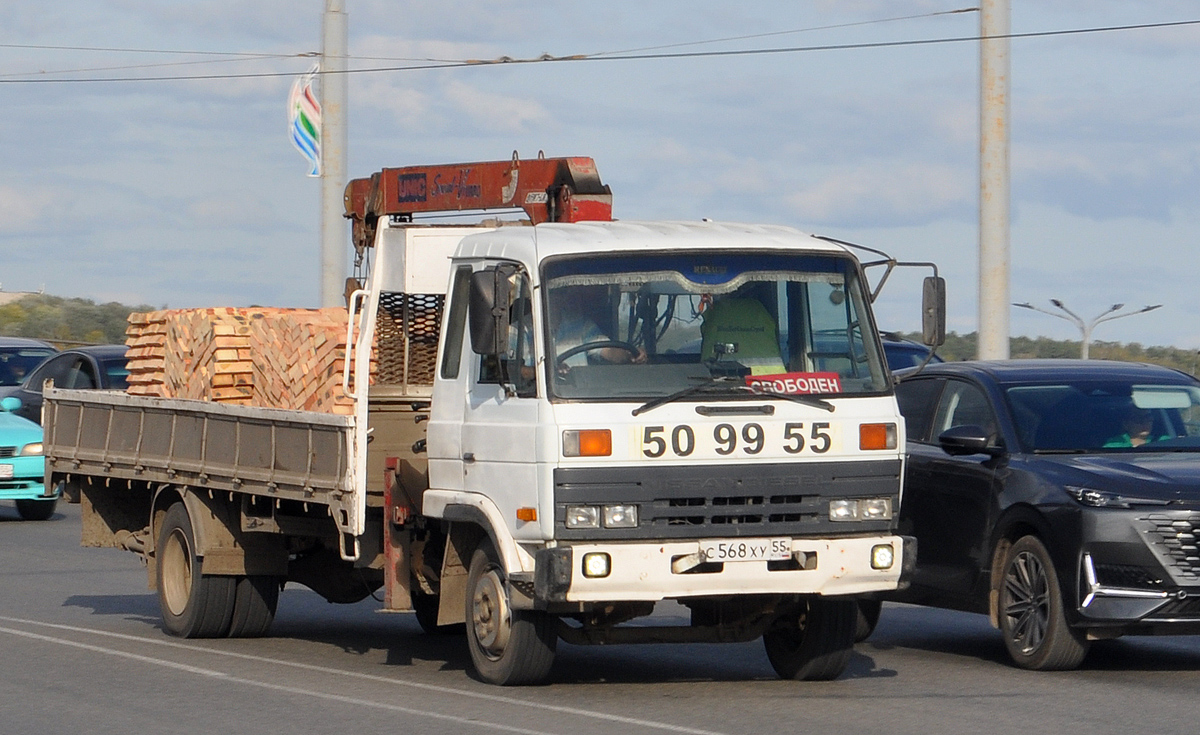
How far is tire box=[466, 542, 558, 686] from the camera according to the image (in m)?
9.25

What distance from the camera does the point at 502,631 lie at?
9.32m

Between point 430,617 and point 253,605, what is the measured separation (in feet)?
3.68

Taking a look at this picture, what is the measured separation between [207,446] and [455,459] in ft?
8.22

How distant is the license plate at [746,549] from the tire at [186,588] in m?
4.01

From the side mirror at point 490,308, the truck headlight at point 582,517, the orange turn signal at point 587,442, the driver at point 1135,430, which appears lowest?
the truck headlight at point 582,517

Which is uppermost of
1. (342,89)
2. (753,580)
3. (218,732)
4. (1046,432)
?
(342,89)

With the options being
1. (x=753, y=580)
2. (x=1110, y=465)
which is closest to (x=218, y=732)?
(x=753, y=580)

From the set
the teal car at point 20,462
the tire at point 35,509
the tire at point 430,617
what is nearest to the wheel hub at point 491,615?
the tire at point 430,617

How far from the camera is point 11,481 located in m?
20.6

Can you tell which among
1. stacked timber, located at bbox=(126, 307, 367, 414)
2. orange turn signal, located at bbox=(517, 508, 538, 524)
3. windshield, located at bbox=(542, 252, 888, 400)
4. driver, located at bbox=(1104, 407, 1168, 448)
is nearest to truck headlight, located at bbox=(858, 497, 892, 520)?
windshield, located at bbox=(542, 252, 888, 400)

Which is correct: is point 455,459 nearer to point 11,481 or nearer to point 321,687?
point 321,687

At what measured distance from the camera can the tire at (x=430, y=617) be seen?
39.4ft

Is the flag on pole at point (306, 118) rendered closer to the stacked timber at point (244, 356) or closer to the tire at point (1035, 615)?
the stacked timber at point (244, 356)

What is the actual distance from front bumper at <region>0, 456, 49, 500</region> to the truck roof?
39.2ft
